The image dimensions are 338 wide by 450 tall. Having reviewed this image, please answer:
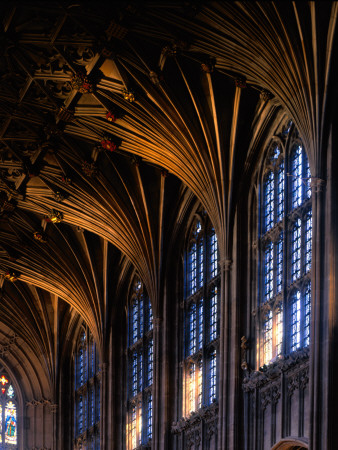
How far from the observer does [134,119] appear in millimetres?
37812

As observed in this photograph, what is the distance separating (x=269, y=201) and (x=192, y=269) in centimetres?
592

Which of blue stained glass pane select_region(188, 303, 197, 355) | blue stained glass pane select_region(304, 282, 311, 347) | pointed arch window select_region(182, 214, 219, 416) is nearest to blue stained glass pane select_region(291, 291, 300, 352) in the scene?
blue stained glass pane select_region(304, 282, 311, 347)

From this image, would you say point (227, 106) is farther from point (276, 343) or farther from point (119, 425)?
point (119, 425)

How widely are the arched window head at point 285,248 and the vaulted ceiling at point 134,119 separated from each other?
3.51 ft

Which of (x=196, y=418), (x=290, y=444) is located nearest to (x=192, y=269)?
(x=196, y=418)

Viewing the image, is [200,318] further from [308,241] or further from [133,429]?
[308,241]

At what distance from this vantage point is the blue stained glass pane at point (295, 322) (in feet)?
108

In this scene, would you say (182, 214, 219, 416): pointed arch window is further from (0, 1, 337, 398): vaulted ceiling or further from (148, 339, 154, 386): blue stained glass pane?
(148, 339, 154, 386): blue stained glass pane

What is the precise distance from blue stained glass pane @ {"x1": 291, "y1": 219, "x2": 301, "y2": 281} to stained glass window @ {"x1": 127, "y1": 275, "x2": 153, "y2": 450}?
36.8ft

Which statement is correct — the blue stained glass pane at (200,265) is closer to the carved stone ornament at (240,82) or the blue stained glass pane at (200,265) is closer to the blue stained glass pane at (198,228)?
the blue stained glass pane at (198,228)

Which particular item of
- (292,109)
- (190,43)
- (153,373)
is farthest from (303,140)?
(153,373)

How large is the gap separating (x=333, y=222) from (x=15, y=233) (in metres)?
19.6

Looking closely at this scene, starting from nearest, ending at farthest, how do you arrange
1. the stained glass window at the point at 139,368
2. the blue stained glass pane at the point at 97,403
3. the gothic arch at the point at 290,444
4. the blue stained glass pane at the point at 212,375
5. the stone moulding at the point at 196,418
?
the gothic arch at the point at 290,444
the stone moulding at the point at 196,418
the blue stained glass pane at the point at 212,375
the stained glass window at the point at 139,368
the blue stained glass pane at the point at 97,403

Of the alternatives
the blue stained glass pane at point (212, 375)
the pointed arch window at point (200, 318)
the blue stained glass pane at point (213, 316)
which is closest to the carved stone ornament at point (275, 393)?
the pointed arch window at point (200, 318)
